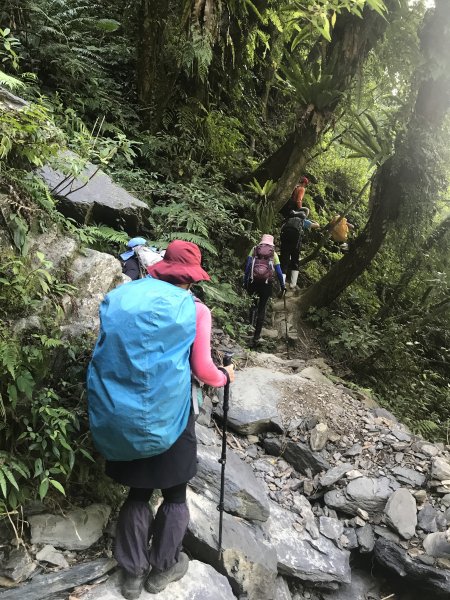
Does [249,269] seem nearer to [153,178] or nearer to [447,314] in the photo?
[153,178]

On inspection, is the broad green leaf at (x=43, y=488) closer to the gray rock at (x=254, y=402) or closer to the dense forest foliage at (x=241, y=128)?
the gray rock at (x=254, y=402)

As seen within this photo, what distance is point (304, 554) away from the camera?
12.7ft

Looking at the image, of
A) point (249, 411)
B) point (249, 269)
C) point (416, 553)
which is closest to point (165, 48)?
point (249, 269)

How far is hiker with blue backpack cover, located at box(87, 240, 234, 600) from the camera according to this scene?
217 centimetres

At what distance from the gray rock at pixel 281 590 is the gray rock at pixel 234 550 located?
9.9 inches

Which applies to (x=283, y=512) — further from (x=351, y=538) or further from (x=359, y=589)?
(x=359, y=589)

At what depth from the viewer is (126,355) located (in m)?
2.16

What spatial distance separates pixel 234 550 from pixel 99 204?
150 inches

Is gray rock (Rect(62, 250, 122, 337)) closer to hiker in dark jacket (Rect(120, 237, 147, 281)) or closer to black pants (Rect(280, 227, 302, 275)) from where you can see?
hiker in dark jacket (Rect(120, 237, 147, 281))

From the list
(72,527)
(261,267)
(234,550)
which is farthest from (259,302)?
(72,527)

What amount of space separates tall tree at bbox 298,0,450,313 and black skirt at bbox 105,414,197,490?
6945 mm

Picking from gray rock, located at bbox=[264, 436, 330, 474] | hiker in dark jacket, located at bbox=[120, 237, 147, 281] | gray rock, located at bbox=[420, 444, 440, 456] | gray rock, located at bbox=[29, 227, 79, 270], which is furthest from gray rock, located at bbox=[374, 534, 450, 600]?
gray rock, located at bbox=[29, 227, 79, 270]

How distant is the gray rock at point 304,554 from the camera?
3746mm

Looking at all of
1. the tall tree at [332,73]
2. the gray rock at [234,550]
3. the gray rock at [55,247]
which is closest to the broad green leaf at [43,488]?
the gray rock at [234,550]
